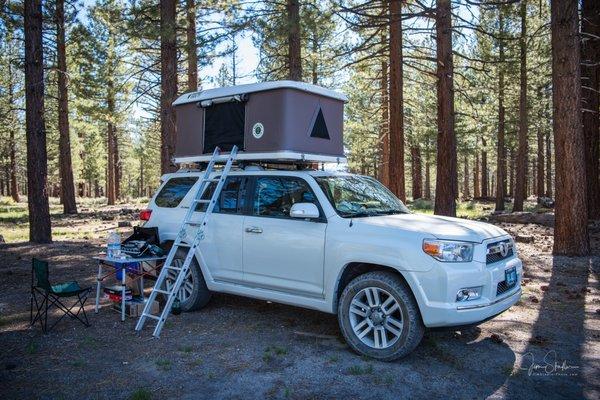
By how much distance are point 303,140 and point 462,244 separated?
277 cm

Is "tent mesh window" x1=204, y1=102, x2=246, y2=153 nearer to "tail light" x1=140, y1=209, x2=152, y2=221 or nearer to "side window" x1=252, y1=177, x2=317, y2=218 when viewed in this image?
"side window" x1=252, y1=177, x2=317, y2=218

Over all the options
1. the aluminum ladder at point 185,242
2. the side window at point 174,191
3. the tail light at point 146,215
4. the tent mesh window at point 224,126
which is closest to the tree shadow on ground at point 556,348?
the aluminum ladder at point 185,242

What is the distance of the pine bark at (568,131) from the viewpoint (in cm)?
984

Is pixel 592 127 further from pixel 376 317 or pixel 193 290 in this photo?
pixel 193 290

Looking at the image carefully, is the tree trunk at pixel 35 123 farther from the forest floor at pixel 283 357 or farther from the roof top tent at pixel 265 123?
the roof top tent at pixel 265 123

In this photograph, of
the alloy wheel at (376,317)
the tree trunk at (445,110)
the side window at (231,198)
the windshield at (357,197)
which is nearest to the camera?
the alloy wheel at (376,317)

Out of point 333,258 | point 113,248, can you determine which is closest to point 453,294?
point 333,258

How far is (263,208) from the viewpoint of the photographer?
6246 mm

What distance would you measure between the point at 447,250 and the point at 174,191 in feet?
14.7

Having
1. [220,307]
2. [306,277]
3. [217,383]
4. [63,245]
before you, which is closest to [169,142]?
[63,245]

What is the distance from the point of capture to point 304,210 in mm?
5414

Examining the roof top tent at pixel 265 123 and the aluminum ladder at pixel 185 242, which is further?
the roof top tent at pixel 265 123

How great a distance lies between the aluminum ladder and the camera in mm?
6020

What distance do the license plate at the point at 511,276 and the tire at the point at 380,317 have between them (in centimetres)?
115
